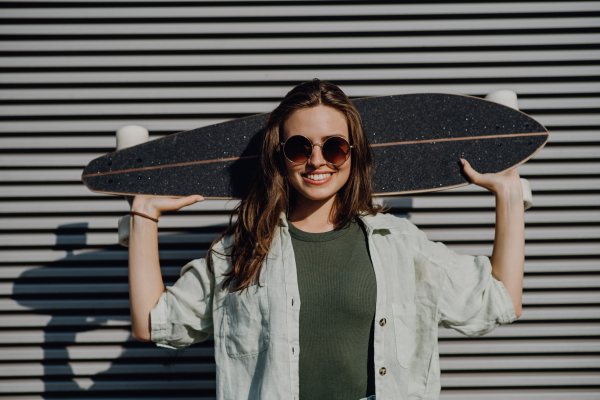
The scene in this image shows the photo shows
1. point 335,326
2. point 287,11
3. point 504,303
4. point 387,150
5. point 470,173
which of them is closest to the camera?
Result: point 335,326

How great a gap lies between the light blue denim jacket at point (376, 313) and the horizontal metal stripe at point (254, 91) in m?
1.30

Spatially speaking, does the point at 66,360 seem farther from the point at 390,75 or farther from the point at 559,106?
the point at 559,106

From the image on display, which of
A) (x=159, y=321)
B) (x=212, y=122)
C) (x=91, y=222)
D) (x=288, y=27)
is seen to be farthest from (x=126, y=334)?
(x=288, y=27)

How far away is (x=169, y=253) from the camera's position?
8.32 feet

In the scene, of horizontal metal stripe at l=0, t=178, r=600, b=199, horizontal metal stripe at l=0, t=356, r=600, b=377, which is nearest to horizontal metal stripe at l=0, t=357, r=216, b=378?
horizontal metal stripe at l=0, t=356, r=600, b=377

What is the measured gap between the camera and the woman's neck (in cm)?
156

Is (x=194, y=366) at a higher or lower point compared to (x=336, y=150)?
lower

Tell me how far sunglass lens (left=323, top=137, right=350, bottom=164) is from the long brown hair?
4.5 inches

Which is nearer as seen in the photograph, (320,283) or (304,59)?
(320,283)

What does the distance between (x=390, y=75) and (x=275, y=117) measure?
129 cm

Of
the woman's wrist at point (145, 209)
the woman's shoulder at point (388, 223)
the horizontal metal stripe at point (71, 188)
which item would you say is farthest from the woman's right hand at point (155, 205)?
the horizontal metal stripe at point (71, 188)

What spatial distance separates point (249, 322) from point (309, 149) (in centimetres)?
73

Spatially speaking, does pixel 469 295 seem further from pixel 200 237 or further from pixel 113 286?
pixel 113 286

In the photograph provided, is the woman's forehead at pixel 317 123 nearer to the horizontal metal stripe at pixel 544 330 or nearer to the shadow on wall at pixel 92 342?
the shadow on wall at pixel 92 342
